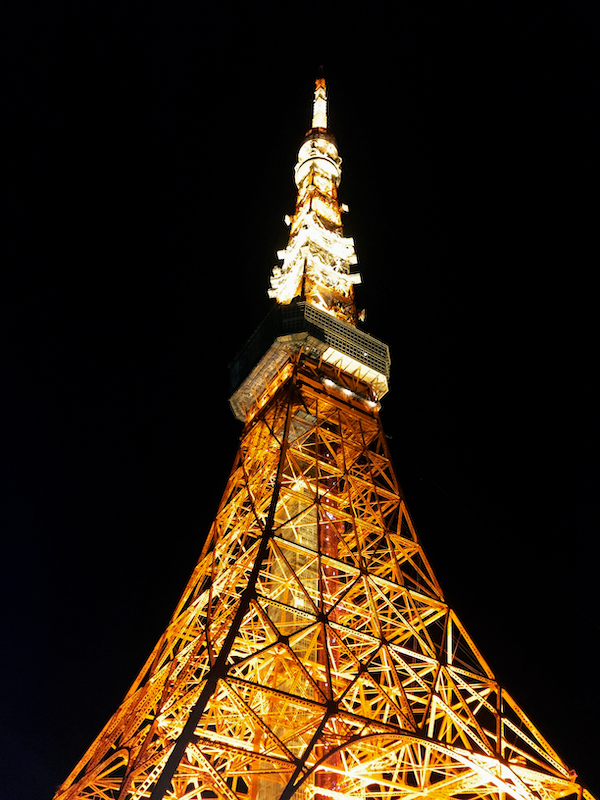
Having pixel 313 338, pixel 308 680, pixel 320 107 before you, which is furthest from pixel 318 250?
pixel 308 680

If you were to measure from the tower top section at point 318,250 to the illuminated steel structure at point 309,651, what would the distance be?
8.6 inches

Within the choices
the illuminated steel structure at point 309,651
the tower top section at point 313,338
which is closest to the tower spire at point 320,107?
the tower top section at point 313,338

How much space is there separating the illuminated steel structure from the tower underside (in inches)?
1.9

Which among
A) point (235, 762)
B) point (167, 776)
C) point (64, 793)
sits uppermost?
point (235, 762)

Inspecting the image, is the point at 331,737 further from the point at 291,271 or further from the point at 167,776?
Result: the point at 291,271

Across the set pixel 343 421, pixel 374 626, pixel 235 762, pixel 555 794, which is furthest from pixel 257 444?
pixel 555 794

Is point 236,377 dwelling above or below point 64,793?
above

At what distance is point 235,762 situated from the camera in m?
12.6

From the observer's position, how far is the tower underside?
10.6 m

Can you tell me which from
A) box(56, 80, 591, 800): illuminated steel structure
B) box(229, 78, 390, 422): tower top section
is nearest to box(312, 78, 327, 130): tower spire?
box(229, 78, 390, 422): tower top section

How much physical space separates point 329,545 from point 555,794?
28.1 feet

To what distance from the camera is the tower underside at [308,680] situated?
34.8 feet

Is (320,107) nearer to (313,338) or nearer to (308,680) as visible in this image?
(313,338)

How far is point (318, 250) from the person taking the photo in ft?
85.0
